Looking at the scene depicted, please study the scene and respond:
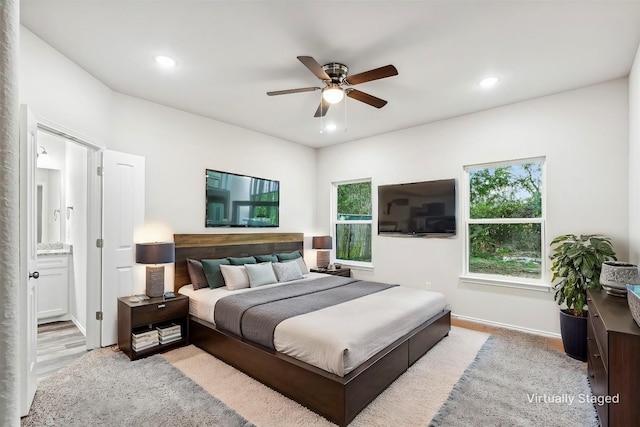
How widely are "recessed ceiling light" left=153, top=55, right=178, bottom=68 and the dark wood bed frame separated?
2.02 meters

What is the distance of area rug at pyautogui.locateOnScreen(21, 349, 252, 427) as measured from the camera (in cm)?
220

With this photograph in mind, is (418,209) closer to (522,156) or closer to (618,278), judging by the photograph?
(522,156)

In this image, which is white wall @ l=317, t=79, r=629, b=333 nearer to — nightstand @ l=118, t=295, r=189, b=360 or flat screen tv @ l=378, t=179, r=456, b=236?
flat screen tv @ l=378, t=179, r=456, b=236

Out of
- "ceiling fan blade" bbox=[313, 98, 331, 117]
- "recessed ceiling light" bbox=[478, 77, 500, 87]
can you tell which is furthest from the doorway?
"recessed ceiling light" bbox=[478, 77, 500, 87]

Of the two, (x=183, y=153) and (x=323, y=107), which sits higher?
(x=323, y=107)

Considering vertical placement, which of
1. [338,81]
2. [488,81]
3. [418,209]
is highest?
[488,81]

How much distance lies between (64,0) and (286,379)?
3092mm

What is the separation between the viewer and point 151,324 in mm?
3383

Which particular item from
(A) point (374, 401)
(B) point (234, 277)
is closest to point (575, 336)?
(A) point (374, 401)

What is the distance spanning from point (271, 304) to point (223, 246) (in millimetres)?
Result: 1693

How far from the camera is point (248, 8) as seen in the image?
222 cm

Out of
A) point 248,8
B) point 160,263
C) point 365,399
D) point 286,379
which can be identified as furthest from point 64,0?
point 365,399

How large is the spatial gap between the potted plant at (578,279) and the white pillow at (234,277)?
11.3ft

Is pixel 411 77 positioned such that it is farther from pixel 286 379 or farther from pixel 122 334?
pixel 122 334
